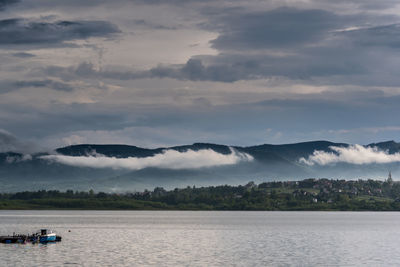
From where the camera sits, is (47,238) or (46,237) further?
(47,238)

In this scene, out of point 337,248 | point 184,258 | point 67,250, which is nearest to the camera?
point 184,258

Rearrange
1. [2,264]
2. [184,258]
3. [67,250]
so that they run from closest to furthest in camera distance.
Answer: [2,264]
[184,258]
[67,250]

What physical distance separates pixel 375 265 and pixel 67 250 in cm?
6085

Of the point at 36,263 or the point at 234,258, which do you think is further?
the point at 234,258

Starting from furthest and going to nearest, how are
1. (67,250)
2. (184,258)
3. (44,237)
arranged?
(44,237) → (67,250) → (184,258)

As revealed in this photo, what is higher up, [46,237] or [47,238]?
[46,237]

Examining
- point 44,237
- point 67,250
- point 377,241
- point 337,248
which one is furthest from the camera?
point 377,241

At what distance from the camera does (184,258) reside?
383ft

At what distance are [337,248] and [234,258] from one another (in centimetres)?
3328

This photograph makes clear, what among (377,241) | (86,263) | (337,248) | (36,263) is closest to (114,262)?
(86,263)

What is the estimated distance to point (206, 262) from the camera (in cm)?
11106

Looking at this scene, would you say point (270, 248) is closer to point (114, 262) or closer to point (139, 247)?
point (139, 247)

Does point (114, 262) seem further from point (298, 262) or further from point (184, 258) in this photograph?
point (298, 262)

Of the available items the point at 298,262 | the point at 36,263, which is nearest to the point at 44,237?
the point at 36,263
